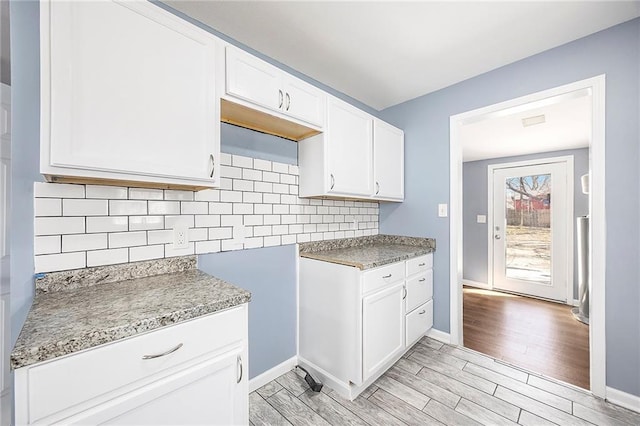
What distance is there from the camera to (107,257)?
1.26 m

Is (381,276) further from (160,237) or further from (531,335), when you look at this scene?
(531,335)

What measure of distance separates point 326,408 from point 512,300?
3.56 m

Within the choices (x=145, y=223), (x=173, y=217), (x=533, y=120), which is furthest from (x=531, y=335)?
(x=145, y=223)

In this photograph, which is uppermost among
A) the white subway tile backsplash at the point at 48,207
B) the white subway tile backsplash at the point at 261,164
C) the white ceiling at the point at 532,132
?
the white ceiling at the point at 532,132

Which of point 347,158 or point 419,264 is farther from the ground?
point 347,158

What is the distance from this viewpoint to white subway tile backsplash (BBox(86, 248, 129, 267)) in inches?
48.2

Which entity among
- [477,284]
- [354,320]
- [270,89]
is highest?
[270,89]

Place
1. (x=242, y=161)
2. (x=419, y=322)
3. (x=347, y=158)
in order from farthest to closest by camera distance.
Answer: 1. (x=419, y=322)
2. (x=347, y=158)
3. (x=242, y=161)

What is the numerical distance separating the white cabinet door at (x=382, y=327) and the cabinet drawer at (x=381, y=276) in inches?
2.2

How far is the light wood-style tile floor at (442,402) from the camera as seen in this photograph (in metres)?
1.54

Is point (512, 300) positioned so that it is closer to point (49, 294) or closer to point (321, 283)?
point (321, 283)

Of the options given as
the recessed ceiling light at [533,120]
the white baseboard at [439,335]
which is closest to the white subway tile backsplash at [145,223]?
the white baseboard at [439,335]

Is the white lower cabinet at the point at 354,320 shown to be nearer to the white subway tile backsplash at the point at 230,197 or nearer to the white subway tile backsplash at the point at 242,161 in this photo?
the white subway tile backsplash at the point at 230,197

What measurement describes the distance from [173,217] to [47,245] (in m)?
0.51
